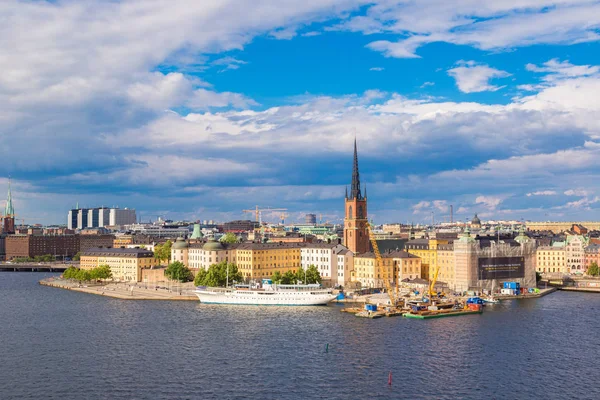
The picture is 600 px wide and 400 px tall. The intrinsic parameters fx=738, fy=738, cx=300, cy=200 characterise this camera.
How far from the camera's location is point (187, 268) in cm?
12250

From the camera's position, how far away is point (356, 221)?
123750 millimetres

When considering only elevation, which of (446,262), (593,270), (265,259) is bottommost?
(593,270)

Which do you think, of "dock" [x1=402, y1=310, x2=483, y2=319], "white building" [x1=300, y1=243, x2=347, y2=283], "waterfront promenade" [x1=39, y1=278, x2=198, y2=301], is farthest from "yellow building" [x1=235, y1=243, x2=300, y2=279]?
"dock" [x1=402, y1=310, x2=483, y2=319]

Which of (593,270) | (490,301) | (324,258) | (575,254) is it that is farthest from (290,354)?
(575,254)

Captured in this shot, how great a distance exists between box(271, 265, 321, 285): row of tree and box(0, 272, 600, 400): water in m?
18.3

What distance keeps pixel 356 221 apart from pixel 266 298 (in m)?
31.9

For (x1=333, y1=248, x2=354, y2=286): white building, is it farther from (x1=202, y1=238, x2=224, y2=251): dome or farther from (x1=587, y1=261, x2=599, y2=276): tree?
(x1=587, y1=261, x2=599, y2=276): tree

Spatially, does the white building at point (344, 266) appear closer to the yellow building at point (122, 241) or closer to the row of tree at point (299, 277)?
the row of tree at point (299, 277)

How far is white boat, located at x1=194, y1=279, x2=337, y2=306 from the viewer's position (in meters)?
95.4

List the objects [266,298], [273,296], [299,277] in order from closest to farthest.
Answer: [273,296] → [266,298] → [299,277]

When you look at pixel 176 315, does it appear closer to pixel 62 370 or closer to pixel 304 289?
pixel 304 289

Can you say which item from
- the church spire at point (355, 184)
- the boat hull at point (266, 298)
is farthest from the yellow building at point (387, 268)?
the boat hull at point (266, 298)

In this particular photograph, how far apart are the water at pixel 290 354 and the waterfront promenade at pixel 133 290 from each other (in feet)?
39.8

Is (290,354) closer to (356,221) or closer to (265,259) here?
(265,259)
